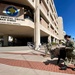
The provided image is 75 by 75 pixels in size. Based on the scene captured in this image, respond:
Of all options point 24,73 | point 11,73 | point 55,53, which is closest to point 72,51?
point 55,53

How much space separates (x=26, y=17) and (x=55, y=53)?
17836mm

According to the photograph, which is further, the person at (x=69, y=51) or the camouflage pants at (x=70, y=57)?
the camouflage pants at (x=70, y=57)

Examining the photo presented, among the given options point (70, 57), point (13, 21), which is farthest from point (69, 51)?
point (13, 21)

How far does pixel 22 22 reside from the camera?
73.6 ft

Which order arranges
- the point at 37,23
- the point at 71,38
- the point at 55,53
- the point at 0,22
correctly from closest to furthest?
the point at 71,38, the point at 55,53, the point at 0,22, the point at 37,23

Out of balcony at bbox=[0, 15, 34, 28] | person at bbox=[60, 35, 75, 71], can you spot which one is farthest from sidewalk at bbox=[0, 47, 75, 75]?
balcony at bbox=[0, 15, 34, 28]

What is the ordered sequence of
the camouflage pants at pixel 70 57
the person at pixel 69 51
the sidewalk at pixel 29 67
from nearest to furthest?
the sidewalk at pixel 29 67 → the person at pixel 69 51 → the camouflage pants at pixel 70 57

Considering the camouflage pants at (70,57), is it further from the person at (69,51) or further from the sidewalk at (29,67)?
the sidewalk at (29,67)

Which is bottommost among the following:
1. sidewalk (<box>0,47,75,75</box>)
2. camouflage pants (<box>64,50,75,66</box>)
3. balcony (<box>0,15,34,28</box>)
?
sidewalk (<box>0,47,75,75</box>)

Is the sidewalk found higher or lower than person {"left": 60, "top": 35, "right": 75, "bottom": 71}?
lower

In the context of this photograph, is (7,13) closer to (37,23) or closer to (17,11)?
(17,11)

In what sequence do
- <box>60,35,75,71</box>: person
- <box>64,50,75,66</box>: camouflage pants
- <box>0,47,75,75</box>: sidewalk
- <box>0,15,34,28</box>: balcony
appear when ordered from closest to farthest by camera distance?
<box>0,47,75,75</box>: sidewalk < <box>60,35,75,71</box>: person < <box>64,50,75,66</box>: camouflage pants < <box>0,15,34,28</box>: balcony

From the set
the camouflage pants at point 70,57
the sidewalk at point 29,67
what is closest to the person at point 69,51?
the camouflage pants at point 70,57

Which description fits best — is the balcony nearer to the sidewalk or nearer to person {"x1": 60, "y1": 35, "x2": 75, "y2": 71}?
the sidewalk
